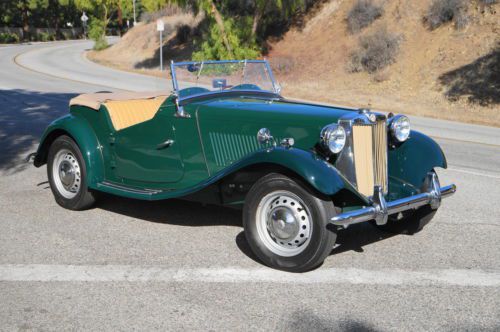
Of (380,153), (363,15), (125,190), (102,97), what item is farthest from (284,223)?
(363,15)

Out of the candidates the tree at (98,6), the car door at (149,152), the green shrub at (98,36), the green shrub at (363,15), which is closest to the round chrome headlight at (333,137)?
the car door at (149,152)

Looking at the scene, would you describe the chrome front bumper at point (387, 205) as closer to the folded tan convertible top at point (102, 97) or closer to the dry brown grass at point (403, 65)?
the folded tan convertible top at point (102, 97)

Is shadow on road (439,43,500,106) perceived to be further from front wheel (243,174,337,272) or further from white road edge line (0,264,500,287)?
front wheel (243,174,337,272)

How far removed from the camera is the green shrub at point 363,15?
98.2 feet

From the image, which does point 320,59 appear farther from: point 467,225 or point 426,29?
point 467,225

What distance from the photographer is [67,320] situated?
142 inches

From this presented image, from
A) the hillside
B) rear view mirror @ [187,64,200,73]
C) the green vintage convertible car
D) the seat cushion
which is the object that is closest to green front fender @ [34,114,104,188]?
the green vintage convertible car

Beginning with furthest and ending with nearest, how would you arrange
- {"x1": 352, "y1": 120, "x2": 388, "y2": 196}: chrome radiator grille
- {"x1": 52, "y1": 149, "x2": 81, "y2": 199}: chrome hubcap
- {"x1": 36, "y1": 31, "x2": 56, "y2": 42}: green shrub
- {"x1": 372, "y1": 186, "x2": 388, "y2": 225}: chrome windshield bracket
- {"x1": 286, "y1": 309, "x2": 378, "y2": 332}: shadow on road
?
1. {"x1": 36, "y1": 31, "x2": 56, "y2": 42}: green shrub
2. {"x1": 52, "y1": 149, "x2": 81, "y2": 199}: chrome hubcap
3. {"x1": 352, "y1": 120, "x2": 388, "y2": 196}: chrome radiator grille
4. {"x1": 372, "y1": 186, "x2": 388, "y2": 225}: chrome windshield bracket
5. {"x1": 286, "y1": 309, "x2": 378, "y2": 332}: shadow on road

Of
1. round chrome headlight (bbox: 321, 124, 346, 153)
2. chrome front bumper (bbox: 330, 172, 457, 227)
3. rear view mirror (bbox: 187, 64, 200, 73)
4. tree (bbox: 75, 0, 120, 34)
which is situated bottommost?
chrome front bumper (bbox: 330, 172, 457, 227)

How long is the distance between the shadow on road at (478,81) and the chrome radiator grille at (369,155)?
16.2m

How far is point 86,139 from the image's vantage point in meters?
5.90

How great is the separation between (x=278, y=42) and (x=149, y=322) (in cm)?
3130

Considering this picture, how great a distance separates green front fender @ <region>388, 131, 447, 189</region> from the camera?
5.24 metres

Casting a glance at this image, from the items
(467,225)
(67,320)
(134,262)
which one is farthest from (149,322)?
(467,225)
